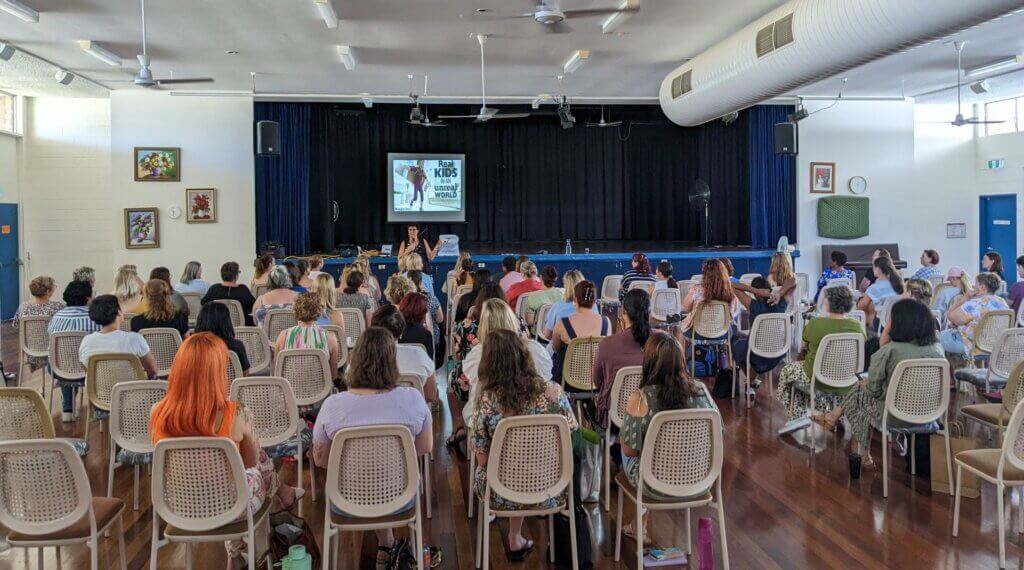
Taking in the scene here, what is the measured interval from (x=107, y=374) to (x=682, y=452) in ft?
11.2

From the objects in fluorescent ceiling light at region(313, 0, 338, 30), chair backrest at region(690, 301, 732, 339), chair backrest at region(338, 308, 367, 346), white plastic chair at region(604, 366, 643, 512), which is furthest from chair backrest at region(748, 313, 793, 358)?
fluorescent ceiling light at region(313, 0, 338, 30)

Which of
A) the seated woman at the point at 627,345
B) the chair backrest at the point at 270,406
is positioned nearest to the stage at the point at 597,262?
the seated woman at the point at 627,345

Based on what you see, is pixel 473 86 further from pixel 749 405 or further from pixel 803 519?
pixel 803 519

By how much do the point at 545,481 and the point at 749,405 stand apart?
3858 millimetres

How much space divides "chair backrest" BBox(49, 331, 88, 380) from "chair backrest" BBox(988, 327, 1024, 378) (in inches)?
256

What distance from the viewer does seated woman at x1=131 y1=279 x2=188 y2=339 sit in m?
5.54

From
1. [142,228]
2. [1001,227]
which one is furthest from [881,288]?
[142,228]

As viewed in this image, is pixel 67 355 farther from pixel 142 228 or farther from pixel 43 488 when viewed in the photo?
pixel 142 228

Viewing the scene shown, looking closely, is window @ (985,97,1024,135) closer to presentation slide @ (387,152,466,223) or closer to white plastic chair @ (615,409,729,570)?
presentation slide @ (387,152,466,223)

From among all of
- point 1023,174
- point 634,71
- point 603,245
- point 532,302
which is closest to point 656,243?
point 603,245

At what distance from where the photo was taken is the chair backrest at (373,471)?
3.01 m

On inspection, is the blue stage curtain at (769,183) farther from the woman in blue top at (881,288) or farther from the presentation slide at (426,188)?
the woman in blue top at (881,288)

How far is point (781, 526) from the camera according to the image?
4.11 meters

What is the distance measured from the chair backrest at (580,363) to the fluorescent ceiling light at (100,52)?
7473mm
